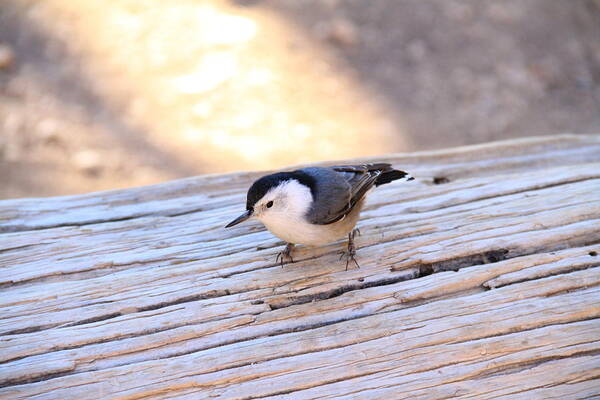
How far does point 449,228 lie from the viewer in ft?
11.2

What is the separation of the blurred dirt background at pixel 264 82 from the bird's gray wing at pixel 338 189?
2791 millimetres

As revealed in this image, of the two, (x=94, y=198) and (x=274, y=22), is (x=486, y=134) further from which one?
(x=94, y=198)

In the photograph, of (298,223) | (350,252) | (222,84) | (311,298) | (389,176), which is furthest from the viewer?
(222,84)

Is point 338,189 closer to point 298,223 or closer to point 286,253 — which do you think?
point 298,223

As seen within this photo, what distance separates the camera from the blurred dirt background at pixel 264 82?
20.5 ft

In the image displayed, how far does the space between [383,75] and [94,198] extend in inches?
174

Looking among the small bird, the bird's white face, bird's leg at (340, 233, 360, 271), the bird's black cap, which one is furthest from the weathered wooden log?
the bird's black cap

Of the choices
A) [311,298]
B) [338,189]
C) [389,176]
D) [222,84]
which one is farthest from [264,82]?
[311,298]

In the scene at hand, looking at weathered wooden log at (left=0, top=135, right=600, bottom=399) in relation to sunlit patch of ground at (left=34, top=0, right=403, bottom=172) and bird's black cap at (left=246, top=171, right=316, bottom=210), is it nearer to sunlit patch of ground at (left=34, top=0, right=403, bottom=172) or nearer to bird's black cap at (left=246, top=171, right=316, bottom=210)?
bird's black cap at (left=246, top=171, right=316, bottom=210)

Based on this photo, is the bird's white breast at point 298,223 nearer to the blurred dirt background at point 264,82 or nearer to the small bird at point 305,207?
the small bird at point 305,207

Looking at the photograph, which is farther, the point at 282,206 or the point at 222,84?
the point at 222,84

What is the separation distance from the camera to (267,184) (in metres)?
3.06

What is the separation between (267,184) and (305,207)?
0.24m

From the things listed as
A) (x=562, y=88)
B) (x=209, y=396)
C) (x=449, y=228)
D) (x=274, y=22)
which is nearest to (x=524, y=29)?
(x=562, y=88)
